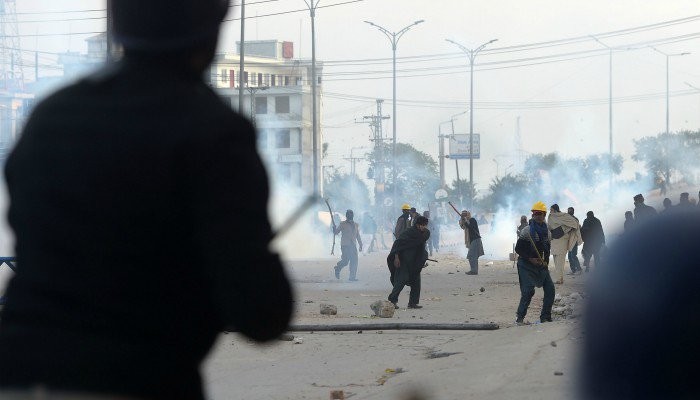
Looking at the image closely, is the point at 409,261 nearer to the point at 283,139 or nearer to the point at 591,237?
the point at 591,237

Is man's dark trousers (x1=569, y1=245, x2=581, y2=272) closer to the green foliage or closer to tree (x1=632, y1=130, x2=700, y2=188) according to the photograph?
the green foliage

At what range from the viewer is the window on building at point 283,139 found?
90.1 metres

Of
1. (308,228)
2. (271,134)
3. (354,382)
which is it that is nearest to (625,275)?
(354,382)

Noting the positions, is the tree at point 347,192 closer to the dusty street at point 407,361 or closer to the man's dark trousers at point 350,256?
the man's dark trousers at point 350,256

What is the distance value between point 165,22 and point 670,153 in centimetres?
9419

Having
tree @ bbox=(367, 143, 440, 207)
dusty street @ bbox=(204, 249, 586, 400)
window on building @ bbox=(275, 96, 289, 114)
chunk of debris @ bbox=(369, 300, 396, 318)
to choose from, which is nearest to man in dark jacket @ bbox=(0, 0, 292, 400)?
dusty street @ bbox=(204, 249, 586, 400)

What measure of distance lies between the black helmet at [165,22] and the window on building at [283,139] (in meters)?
87.9

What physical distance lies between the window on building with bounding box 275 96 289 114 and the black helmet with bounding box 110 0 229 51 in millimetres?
90630

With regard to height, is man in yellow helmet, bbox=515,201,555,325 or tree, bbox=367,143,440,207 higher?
tree, bbox=367,143,440,207

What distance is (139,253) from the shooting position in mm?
1825

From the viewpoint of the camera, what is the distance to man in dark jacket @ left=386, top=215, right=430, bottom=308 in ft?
58.3

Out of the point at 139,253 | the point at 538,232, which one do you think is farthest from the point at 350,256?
the point at 139,253

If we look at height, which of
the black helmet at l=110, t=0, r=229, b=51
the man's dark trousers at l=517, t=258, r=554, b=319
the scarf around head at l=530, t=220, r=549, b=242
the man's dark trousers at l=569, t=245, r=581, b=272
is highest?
the black helmet at l=110, t=0, r=229, b=51

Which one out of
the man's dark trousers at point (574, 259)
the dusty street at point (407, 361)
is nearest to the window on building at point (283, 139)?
the man's dark trousers at point (574, 259)
